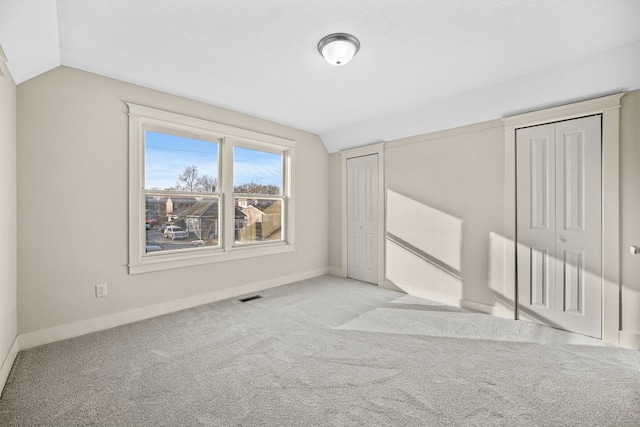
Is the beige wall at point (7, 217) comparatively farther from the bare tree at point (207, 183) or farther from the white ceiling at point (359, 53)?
the bare tree at point (207, 183)

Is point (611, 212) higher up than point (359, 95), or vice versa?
point (359, 95)

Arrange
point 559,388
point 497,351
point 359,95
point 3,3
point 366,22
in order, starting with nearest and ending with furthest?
point 3,3
point 559,388
point 366,22
point 497,351
point 359,95

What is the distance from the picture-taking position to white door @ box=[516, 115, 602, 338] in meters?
2.70

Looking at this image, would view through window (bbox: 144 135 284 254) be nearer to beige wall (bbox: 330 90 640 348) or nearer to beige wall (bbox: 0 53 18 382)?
beige wall (bbox: 0 53 18 382)

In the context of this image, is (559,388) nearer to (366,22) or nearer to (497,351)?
(497,351)

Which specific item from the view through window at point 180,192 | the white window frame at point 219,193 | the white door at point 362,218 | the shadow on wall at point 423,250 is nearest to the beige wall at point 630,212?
the shadow on wall at point 423,250

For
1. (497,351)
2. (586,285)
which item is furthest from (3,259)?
(586,285)

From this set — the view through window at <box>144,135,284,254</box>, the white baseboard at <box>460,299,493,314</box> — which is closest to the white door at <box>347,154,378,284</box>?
the view through window at <box>144,135,284,254</box>

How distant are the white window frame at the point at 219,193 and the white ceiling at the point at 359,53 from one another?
381 mm

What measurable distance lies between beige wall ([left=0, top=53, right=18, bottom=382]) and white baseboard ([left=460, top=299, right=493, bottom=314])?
4253mm

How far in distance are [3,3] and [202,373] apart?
2.54 metres

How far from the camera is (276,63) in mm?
2697

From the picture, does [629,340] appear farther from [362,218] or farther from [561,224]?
[362,218]

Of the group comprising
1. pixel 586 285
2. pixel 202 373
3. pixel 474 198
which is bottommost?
pixel 202 373
